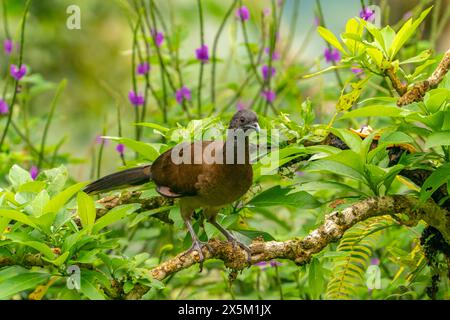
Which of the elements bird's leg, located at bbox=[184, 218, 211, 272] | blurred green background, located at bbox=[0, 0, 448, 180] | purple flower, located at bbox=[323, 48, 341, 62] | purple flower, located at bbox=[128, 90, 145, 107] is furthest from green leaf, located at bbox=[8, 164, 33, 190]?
blurred green background, located at bbox=[0, 0, 448, 180]

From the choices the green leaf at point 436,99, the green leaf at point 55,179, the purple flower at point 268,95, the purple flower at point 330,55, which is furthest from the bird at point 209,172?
the purple flower at point 330,55

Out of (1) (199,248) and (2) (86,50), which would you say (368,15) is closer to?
(1) (199,248)

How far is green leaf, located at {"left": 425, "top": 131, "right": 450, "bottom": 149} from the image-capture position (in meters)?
1.65

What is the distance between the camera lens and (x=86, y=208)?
175cm

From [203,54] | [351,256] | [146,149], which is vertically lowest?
[351,256]

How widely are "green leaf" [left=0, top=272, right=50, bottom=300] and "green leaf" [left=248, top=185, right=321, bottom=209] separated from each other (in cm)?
61

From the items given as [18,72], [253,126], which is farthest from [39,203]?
[18,72]

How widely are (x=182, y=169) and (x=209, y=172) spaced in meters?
0.07

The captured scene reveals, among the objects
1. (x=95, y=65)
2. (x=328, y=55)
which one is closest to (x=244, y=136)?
(x=328, y=55)

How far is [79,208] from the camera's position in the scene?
1749 millimetres

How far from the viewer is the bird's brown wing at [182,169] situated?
2.01 meters

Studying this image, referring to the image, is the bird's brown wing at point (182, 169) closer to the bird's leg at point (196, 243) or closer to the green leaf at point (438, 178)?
the bird's leg at point (196, 243)

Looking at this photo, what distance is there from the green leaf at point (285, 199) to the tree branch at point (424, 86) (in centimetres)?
35
